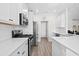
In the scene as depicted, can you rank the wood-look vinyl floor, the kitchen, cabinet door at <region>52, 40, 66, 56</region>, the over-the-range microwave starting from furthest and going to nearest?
the wood-look vinyl floor, the over-the-range microwave, cabinet door at <region>52, 40, 66, 56</region>, the kitchen

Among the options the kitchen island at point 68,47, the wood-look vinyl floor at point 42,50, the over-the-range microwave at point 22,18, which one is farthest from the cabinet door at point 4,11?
the wood-look vinyl floor at point 42,50

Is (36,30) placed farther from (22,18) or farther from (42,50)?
(22,18)

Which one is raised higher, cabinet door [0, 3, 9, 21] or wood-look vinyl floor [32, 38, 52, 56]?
cabinet door [0, 3, 9, 21]

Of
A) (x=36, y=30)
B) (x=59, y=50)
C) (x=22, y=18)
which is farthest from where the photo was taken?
(x=36, y=30)

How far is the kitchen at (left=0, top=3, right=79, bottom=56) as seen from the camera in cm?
242

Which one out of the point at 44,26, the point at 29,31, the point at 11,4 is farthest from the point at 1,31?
the point at 44,26

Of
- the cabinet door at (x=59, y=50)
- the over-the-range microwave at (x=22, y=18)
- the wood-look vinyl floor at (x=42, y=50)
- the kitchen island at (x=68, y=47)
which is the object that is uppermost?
the over-the-range microwave at (x=22, y=18)

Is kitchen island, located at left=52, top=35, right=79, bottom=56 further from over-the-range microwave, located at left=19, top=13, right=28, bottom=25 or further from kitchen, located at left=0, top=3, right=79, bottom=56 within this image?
over-the-range microwave, located at left=19, top=13, right=28, bottom=25

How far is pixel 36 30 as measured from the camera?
815 centimetres

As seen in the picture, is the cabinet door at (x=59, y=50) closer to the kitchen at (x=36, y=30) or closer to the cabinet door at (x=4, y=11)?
the kitchen at (x=36, y=30)

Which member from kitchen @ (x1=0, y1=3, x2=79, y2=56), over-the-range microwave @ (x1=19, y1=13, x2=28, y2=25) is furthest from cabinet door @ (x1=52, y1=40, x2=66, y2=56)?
over-the-range microwave @ (x1=19, y1=13, x2=28, y2=25)

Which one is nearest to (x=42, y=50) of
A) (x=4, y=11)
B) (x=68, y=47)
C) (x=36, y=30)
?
(x=36, y=30)

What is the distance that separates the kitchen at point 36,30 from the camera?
2422 mm

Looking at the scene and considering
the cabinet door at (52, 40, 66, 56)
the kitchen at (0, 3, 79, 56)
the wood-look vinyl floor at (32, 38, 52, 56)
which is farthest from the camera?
the wood-look vinyl floor at (32, 38, 52, 56)
